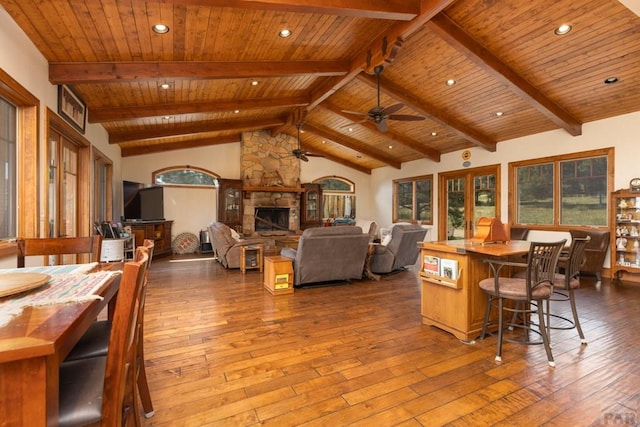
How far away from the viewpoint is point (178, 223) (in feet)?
28.7

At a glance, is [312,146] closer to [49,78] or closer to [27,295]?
[49,78]

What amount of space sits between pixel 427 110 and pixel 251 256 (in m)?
4.59

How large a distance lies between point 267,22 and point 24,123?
262cm

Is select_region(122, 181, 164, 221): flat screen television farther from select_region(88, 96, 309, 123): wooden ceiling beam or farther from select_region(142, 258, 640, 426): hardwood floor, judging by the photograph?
select_region(142, 258, 640, 426): hardwood floor

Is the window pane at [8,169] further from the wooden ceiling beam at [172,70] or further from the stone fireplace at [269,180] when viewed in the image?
the stone fireplace at [269,180]

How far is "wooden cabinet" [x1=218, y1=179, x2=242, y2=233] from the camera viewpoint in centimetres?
869

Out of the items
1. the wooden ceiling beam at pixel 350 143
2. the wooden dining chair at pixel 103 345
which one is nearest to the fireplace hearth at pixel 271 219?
the wooden ceiling beam at pixel 350 143

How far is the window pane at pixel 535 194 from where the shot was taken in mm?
6500

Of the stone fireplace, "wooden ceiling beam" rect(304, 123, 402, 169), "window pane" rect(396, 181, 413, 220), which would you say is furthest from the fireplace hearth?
"window pane" rect(396, 181, 413, 220)

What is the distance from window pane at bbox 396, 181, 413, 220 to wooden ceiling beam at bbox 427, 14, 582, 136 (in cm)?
475

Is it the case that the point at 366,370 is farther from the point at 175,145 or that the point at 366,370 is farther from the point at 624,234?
the point at 175,145

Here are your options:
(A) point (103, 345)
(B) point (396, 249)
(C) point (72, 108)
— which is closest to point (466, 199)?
(B) point (396, 249)

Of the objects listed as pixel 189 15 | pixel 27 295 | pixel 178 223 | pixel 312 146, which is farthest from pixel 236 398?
pixel 312 146

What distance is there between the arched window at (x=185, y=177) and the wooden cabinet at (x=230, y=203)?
1.22ft
